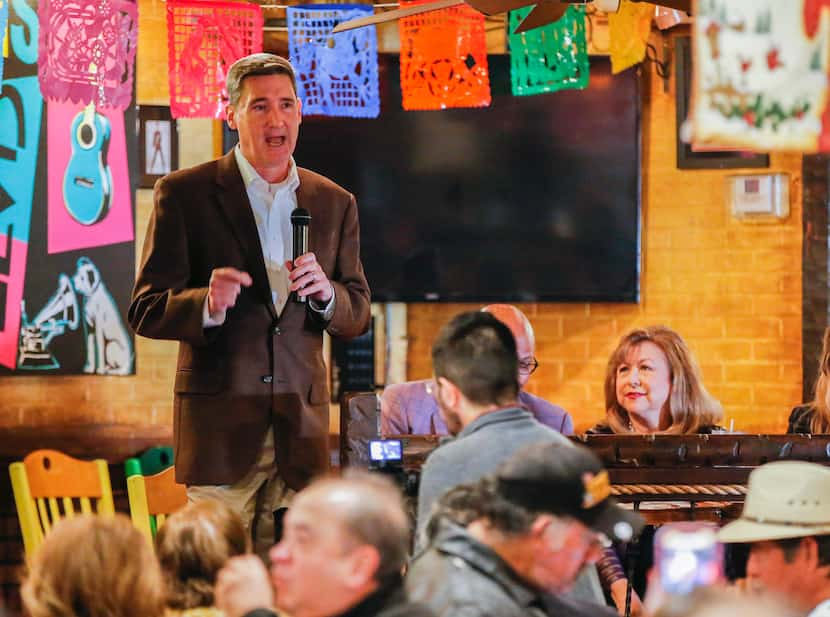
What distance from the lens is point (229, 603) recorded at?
238 cm

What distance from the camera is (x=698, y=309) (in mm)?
6066

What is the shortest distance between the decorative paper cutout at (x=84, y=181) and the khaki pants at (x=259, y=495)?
9.00ft

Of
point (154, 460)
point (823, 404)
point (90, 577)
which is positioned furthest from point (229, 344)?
point (154, 460)

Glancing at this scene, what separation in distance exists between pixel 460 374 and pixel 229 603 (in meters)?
0.63

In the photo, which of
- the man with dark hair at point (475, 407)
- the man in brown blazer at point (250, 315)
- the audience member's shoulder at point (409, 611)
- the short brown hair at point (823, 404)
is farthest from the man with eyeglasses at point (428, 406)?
the audience member's shoulder at point (409, 611)

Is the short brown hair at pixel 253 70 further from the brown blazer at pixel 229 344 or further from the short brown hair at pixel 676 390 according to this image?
the short brown hair at pixel 676 390

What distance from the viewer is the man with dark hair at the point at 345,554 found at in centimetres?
205

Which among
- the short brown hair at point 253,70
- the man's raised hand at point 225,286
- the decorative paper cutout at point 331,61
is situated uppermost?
the decorative paper cutout at point 331,61

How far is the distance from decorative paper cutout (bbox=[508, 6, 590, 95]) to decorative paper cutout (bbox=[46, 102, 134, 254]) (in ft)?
5.95

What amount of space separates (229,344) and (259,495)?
15.7 inches

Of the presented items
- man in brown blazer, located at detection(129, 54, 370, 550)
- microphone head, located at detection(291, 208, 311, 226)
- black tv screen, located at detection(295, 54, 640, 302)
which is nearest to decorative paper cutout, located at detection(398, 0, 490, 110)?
black tv screen, located at detection(295, 54, 640, 302)

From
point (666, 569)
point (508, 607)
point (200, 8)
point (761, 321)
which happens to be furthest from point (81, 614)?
point (761, 321)

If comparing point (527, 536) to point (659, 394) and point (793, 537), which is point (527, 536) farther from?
point (659, 394)

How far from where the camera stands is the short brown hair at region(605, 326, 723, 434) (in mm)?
4480
